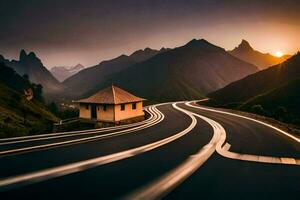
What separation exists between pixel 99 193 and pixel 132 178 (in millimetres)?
1457

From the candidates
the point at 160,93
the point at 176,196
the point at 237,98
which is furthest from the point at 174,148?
the point at 160,93

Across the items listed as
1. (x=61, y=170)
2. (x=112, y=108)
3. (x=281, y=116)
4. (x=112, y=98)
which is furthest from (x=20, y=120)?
(x=281, y=116)

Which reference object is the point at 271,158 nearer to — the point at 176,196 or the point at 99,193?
the point at 176,196

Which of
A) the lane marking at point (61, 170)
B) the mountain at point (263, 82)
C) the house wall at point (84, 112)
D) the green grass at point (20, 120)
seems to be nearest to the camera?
the lane marking at point (61, 170)

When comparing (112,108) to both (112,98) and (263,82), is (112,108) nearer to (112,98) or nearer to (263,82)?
(112,98)

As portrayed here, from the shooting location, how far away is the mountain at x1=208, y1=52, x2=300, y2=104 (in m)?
97.3

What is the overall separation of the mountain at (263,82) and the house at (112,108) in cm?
7598

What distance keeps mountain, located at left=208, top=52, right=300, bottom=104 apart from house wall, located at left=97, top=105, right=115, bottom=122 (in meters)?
80.3

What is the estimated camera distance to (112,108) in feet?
99.6

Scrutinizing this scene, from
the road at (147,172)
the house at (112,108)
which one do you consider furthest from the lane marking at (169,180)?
the house at (112,108)

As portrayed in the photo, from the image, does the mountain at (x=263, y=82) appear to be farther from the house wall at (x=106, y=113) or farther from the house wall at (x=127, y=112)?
the house wall at (x=106, y=113)

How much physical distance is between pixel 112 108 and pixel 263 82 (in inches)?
3869

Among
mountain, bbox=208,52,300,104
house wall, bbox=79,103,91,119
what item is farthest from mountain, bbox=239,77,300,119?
house wall, bbox=79,103,91,119

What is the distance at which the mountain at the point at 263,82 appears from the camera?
97.3 meters
